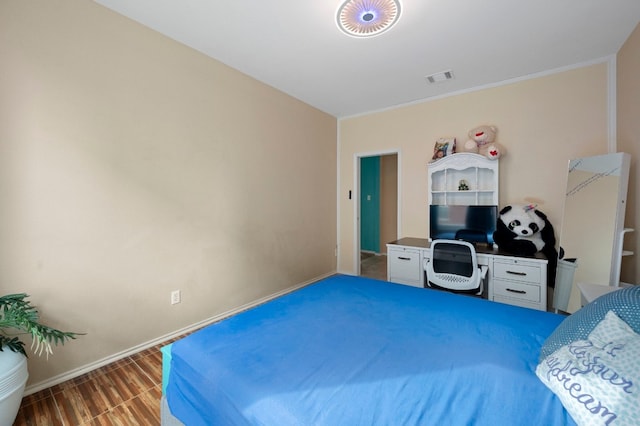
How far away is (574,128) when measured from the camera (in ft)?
9.02

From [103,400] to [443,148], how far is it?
390cm

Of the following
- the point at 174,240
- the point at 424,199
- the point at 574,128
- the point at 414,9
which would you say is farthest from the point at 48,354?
the point at 574,128

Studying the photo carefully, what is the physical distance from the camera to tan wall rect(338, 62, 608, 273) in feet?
8.84

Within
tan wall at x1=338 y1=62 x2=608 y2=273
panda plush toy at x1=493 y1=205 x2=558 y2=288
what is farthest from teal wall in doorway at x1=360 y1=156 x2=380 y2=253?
panda plush toy at x1=493 y1=205 x2=558 y2=288

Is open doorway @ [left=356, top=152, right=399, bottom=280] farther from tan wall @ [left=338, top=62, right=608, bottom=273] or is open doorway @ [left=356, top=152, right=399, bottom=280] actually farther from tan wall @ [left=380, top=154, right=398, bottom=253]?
tan wall @ [left=338, top=62, right=608, bottom=273]

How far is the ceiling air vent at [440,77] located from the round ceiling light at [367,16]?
1.21 m

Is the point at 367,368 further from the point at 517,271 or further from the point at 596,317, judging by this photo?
the point at 517,271

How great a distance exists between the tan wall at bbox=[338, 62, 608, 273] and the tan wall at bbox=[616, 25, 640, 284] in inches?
8.5

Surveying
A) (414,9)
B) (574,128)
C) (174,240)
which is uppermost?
(414,9)

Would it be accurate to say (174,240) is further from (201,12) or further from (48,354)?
(201,12)

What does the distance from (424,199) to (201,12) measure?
3.10 meters

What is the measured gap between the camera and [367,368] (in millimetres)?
1133

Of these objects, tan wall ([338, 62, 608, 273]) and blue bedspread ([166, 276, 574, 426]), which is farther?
tan wall ([338, 62, 608, 273])

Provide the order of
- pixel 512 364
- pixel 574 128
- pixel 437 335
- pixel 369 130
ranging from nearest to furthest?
pixel 512 364 → pixel 437 335 → pixel 574 128 → pixel 369 130
